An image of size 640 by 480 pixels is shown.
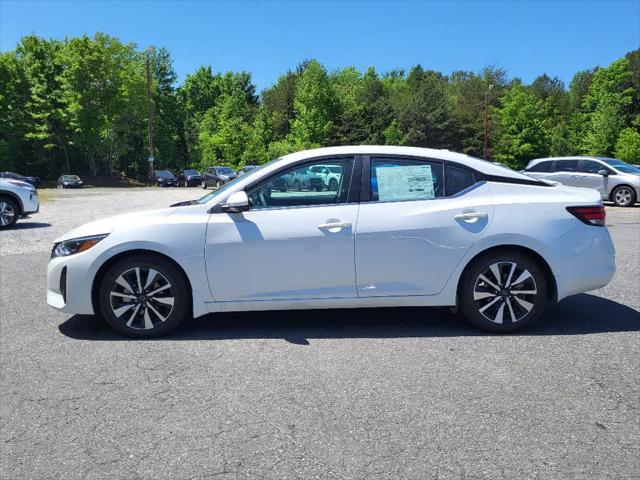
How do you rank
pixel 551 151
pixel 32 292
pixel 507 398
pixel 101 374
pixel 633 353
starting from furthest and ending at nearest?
pixel 551 151, pixel 32 292, pixel 633 353, pixel 101 374, pixel 507 398

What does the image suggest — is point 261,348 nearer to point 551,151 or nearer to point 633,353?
point 633,353

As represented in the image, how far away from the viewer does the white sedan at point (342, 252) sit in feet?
14.8

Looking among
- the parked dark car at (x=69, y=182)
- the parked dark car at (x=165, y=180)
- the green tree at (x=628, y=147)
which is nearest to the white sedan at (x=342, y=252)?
the parked dark car at (x=165, y=180)

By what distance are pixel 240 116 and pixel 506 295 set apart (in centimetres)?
6834

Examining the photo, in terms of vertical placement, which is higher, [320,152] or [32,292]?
[320,152]

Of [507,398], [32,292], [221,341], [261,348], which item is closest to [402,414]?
[507,398]

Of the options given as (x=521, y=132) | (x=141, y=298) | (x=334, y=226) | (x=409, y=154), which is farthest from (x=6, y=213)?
(x=521, y=132)

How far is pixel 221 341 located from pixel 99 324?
1.38 meters

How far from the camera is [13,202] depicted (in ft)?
43.3

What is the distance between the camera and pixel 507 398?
11.0ft

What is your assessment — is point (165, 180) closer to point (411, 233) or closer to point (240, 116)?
point (240, 116)

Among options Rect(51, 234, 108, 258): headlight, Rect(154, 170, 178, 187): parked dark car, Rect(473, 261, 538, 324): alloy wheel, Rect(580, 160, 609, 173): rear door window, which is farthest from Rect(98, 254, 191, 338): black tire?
Rect(154, 170, 178, 187): parked dark car

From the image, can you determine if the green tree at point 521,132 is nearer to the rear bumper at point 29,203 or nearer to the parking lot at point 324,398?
the rear bumper at point 29,203

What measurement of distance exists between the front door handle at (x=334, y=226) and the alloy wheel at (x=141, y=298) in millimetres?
1381
